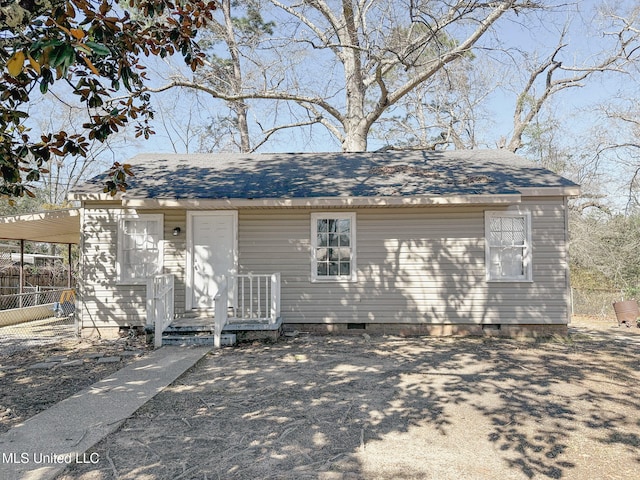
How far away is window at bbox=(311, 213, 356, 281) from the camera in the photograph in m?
8.59

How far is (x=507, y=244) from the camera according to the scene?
28.0ft

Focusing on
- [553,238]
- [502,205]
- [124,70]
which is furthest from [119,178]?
[553,238]

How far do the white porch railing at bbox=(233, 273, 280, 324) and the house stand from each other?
0.04 m

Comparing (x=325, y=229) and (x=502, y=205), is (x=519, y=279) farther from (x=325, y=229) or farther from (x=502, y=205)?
(x=325, y=229)

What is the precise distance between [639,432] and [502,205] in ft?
17.0

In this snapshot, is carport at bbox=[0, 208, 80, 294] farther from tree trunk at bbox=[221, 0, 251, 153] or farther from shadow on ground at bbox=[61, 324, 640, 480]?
tree trunk at bbox=[221, 0, 251, 153]

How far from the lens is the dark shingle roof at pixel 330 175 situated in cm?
833

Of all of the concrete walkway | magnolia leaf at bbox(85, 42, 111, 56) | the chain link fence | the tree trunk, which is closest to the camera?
magnolia leaf at bbox(85, 42, 111, 56)

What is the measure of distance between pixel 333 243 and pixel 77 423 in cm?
554

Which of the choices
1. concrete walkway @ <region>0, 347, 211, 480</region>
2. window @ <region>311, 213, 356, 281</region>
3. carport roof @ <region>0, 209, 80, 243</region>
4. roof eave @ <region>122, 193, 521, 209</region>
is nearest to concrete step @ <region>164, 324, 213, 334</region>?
concrete walkway @ <region>0, 347, 211, 480</region>

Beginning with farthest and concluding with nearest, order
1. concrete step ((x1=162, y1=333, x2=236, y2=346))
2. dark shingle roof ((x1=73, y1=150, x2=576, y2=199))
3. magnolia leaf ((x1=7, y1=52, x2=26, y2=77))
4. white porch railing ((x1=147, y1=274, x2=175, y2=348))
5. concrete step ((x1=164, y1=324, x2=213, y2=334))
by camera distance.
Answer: dark shingle roof ((x1=73, y1=150, x2=576, y2=199)) → concrete step ((x1=164, y1=324, x2=213, y2=334)) → concrete step ((x1=162, y1=333, x2=236, y2=346)) → white porch railing ((x1=147, y1=274, x2=175, y2=348)) → magnolia leaf ((x1=7, y1=52, x2=26, y2=77))

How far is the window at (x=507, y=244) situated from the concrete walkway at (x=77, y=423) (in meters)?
5.87

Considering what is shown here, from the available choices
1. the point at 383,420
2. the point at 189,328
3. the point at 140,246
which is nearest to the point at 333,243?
the point at 189,328

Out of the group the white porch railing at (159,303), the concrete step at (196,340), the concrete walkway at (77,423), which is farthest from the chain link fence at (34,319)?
the concrete walkway at (77,423)
